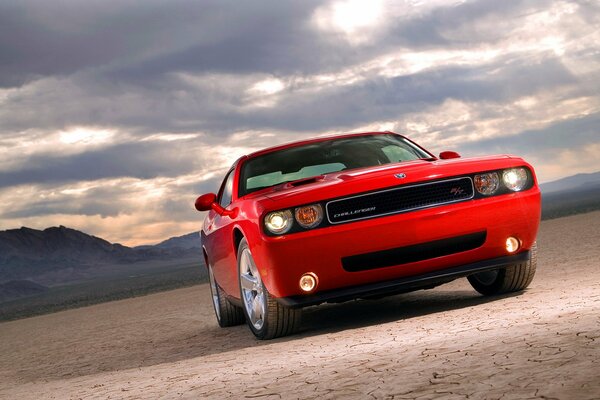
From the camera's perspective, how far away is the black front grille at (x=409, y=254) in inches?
248

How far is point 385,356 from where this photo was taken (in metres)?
4.83

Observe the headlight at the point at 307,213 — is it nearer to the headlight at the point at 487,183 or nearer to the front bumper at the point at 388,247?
the front bumper at the point at 388,247

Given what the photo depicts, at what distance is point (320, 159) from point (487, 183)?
5.72 ft

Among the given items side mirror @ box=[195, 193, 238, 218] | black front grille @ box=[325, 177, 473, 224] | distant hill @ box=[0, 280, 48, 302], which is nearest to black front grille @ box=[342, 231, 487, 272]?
black front grille @ box=[325, 177, 473, 224]

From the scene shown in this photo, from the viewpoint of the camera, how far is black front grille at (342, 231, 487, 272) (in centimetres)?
629

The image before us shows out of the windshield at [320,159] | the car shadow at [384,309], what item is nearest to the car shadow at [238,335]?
the car shadow at [384,309]

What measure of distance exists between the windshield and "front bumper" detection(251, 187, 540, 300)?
133 centimetres

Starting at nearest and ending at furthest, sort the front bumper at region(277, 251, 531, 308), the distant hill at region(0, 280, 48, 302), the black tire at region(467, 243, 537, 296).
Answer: the front bumper at region(277, 251, 531, 308)
the black tire at region(467, 243, 537, 296)
the distant hill at region(0, 280, 48, 302)

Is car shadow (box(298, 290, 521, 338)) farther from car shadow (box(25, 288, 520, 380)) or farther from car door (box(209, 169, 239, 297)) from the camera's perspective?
car door (box(209, 169, 239, 297))

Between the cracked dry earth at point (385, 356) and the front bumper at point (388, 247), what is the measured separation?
346mm

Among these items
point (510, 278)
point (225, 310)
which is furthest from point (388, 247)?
point (225, 310)

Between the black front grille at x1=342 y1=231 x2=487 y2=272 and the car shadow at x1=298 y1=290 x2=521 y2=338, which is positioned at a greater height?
the black front grille at x1=342 y1=231 x2=487 y2=272

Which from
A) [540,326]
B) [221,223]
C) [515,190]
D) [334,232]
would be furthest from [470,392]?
[221,223]

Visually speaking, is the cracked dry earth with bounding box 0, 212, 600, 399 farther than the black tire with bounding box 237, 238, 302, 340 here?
No
